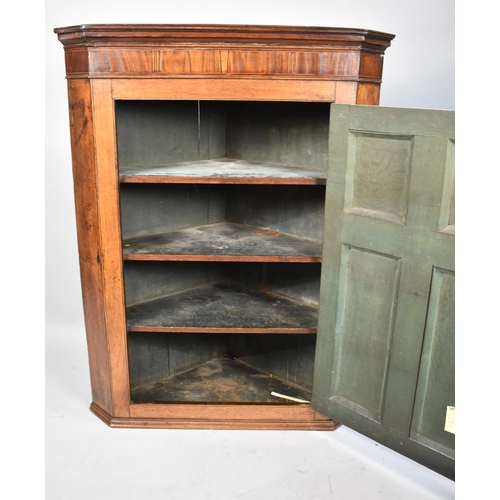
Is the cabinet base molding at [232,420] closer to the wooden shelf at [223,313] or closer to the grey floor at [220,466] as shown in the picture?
the grey floor at [220,466]

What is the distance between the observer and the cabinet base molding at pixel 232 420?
2.98 m

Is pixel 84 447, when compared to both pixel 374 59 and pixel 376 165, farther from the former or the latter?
pixel 374 59

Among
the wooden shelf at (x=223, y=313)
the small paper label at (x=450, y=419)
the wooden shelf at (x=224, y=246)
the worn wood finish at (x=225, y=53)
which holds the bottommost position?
the small paper label at (x=450, y=419)

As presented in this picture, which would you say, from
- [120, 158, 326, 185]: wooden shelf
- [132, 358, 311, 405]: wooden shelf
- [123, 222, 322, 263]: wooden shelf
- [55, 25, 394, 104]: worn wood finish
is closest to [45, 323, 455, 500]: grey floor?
[132, 358, 311, 405]: wooden shelf

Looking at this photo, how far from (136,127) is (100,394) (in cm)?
138

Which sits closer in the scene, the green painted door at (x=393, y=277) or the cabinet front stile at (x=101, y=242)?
the green painted door at (x=393, y=277)

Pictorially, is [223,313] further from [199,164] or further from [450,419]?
[450,419]

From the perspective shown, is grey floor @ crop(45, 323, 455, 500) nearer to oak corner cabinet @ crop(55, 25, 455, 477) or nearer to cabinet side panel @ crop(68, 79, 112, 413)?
oak corner cabinet @ crop(55, 25, 455, 477)

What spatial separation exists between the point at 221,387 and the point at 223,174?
1234 millimetres

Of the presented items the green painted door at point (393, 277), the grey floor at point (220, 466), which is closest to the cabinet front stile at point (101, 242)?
the grey floor at point (220, 466)

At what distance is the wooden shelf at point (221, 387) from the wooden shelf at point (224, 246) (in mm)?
792

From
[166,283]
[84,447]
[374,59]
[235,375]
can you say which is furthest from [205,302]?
[374,59]

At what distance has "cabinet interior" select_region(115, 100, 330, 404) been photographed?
9.66 ft

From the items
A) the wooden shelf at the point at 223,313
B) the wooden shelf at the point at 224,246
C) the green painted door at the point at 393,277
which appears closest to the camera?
the green painted door at the point at 393,277
